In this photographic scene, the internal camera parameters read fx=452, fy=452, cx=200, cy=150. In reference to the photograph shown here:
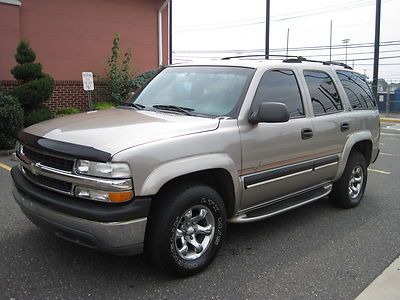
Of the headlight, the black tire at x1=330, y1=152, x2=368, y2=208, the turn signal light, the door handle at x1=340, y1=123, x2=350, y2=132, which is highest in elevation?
the door handle at x1=340, y1=123, x2=350, y2=132

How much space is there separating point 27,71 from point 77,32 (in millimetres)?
3466

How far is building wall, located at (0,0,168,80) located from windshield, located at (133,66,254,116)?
353 inches

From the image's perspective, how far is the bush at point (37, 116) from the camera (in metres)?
10.9

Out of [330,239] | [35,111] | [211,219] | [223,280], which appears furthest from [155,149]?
[35,111]

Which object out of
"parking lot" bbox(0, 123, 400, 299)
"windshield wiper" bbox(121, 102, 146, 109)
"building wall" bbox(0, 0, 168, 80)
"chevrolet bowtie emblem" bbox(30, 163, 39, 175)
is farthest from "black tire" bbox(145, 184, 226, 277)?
"building wall" bbox(0, 0, 168, 80)

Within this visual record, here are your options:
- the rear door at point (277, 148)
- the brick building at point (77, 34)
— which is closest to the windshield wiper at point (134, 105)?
the rear door at point (277, 148)

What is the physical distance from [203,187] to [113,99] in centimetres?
1090

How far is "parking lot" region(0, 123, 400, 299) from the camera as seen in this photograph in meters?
3.49

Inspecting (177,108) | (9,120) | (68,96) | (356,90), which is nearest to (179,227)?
(177,108)

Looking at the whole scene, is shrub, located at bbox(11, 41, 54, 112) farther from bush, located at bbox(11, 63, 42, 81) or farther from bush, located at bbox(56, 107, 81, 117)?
bush, located at bbox(56, 107, 81, 117)

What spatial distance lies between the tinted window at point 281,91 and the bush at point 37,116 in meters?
7.68

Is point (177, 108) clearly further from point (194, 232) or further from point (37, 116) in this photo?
point (37, 116)

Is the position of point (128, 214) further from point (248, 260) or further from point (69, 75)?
point (69, 75)

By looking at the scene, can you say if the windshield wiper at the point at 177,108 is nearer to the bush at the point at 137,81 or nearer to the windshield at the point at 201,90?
the windshield at the point at 201,90
